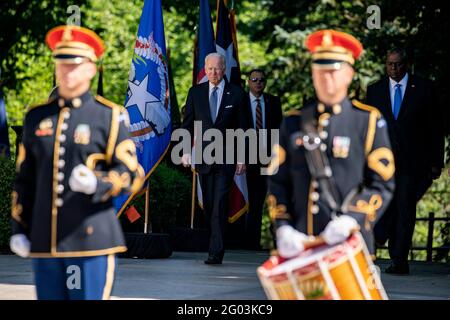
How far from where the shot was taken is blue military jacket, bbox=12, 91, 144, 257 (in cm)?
→ 680

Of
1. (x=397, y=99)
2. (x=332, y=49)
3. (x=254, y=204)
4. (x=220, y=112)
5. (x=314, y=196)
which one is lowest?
(x=254, y=204)

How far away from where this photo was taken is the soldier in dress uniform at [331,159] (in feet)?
22.2

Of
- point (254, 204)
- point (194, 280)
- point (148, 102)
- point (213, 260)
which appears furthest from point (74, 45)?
point (254, 204)

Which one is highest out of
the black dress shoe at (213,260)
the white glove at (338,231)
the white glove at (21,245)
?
the white glove at (338,231)

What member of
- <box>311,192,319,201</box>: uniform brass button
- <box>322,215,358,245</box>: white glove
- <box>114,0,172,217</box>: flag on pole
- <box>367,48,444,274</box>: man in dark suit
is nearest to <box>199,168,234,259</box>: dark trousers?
<box>114,0,172,217</box>: flag on pole

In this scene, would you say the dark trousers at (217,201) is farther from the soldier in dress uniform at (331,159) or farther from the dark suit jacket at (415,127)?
the soldier in dress uniform at (331,159)

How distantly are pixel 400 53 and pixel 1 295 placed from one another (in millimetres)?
5016

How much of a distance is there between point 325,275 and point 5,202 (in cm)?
1013

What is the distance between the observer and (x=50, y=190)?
6.83m

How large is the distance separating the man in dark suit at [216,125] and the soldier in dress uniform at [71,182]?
22.1 feet

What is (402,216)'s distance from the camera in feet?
42.7

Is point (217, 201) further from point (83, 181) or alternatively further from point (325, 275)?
point (325, 275)

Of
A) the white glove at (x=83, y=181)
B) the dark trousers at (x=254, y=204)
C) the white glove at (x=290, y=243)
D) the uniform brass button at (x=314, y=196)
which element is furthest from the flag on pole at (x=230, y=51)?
the white glove at (x=290, y=243)
